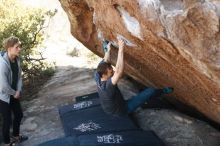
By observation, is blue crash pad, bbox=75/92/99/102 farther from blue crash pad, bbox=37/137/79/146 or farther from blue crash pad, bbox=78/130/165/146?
blue crash pad, bbox=37/137/79/146

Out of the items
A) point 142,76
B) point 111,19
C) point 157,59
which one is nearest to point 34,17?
point 142,76

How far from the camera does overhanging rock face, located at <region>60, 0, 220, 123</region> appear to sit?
17.6ft

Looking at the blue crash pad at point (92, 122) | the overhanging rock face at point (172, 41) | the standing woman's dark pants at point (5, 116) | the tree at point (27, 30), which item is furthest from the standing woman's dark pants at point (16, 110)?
the tree at point (27, 30)

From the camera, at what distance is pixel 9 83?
735 centimetres

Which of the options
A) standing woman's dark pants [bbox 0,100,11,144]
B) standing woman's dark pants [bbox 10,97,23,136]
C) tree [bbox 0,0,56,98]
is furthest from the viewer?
tree [bbox 0,0,56,98]

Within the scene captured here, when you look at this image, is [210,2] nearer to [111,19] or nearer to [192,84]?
[192,84]

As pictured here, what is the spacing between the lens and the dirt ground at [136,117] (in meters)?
7.89

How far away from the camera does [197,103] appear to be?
8.50 metres

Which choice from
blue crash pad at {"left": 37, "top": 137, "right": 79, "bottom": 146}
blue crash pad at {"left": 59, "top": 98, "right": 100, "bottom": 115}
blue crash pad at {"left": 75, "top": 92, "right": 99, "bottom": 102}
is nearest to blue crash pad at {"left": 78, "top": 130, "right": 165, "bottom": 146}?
blue crash pad at {"left": 37, "top": 137, "right": 79, "bottom": 146}

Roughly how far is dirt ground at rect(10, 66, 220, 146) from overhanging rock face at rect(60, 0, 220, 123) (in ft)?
1.45

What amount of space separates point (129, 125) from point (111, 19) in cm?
200

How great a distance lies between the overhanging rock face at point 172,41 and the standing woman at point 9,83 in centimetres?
185

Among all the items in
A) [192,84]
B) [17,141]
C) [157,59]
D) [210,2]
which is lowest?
[17,141]

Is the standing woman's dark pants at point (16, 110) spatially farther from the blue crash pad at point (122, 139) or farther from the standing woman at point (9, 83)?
the blue crash pad at point (122, 139)
